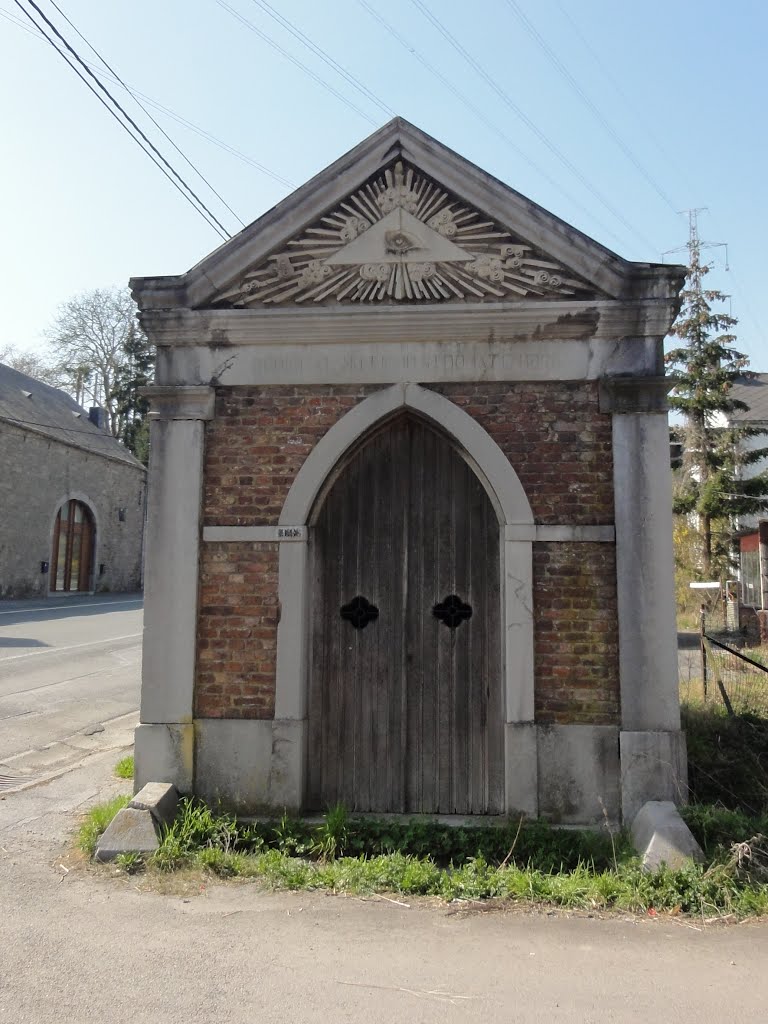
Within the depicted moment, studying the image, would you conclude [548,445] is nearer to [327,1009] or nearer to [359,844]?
[359,844]

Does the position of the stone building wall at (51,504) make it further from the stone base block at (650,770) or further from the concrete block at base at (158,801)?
the stone base block at (650,770)

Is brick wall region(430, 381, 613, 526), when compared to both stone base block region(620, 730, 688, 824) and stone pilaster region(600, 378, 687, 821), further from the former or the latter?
stone base block region(620, 730, 688, 824)

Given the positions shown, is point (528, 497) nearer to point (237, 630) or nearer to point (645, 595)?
point (645, 595)

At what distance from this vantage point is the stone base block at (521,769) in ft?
18.2

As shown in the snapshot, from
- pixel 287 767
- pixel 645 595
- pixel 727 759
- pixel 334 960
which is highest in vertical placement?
pixel 645 595

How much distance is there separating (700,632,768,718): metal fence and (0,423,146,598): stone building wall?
80.1 feet

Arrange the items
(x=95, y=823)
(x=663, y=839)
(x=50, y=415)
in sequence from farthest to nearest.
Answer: (x=50, y=415), (x=95, y=823), (x=663, y=839)

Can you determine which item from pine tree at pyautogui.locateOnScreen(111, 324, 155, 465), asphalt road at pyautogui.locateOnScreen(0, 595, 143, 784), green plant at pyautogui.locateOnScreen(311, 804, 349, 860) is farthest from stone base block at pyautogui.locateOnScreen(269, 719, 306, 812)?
pine tree at pyautogui.locateOnScreen(111, 324, 155, 465)

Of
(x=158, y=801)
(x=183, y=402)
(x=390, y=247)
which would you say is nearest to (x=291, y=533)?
(x=183, y=402)

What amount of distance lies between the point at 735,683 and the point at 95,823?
8.42 meters

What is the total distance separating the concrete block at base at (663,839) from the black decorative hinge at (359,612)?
2.35 metres

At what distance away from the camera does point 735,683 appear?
10.5m

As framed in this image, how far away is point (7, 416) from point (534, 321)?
2650 cm

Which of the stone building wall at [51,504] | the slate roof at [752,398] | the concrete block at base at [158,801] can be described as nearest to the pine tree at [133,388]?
the stone building wall at [51,504]
